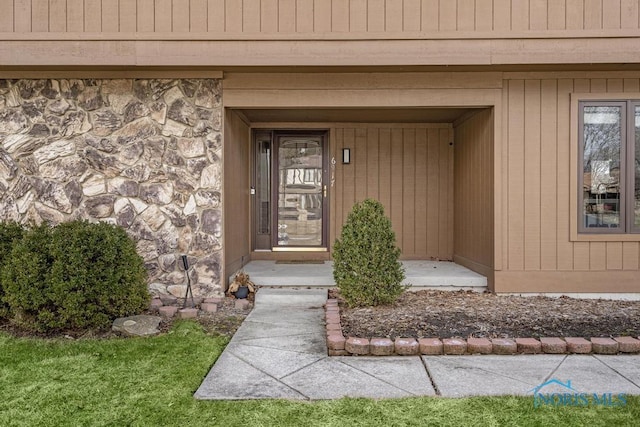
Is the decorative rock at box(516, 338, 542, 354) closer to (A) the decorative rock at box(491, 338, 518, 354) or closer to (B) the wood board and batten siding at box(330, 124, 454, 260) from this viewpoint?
(A) the decorative rock at box(491, 338, 518, 354)

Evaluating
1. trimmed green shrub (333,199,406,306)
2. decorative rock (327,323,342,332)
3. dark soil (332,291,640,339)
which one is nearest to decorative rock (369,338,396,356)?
dark soil (332,291,640,339)

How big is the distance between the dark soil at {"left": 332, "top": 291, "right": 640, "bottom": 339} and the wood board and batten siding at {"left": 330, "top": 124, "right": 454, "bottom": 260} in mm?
1911

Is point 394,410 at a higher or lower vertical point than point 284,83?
lower

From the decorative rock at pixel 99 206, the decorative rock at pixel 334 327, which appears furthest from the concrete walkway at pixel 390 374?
the decorative rock at pixel 99 206

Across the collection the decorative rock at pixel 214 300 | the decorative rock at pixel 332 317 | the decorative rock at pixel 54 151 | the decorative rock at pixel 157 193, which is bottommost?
the decorative rock at pixel 214 300

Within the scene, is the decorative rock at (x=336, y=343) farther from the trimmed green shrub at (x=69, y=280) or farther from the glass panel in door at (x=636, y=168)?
the glass panel in door at (x=636, y=168)

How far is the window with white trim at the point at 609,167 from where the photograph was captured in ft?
16.7
